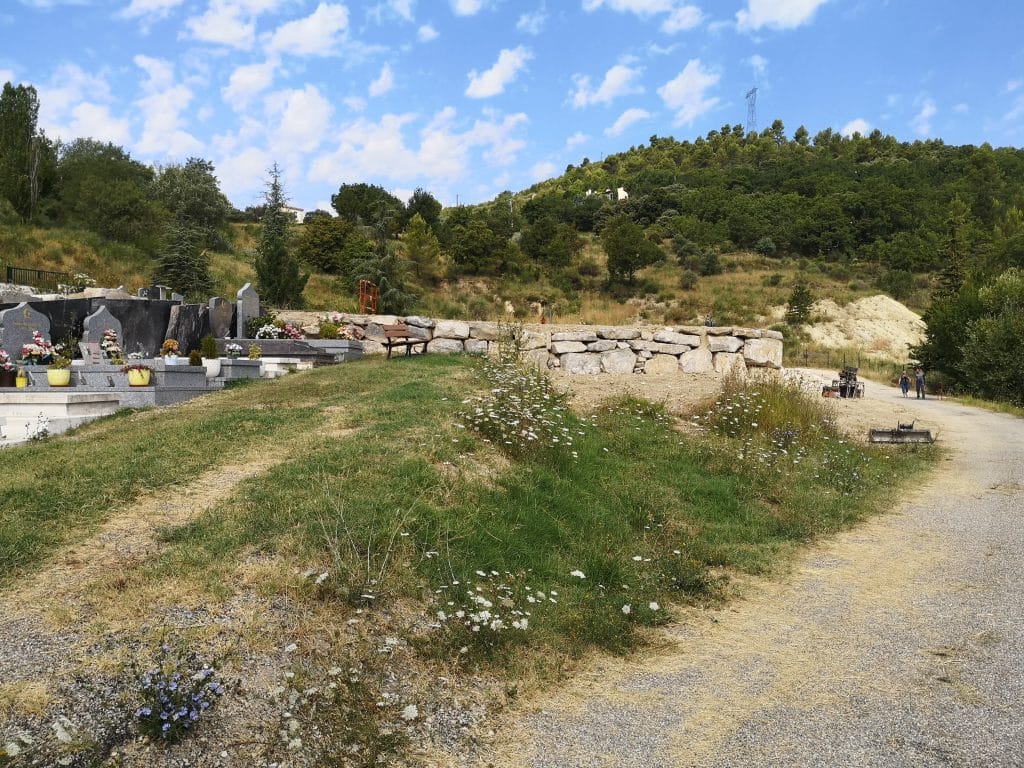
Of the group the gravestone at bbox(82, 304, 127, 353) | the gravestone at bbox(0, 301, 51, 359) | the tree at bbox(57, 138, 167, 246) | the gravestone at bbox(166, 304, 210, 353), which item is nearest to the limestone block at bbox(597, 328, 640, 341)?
the gravestone at bbox(166, 304, 210, 353)

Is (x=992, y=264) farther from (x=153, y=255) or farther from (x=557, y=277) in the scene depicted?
(x=153, y=255)

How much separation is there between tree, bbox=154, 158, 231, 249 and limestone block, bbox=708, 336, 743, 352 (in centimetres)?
2502

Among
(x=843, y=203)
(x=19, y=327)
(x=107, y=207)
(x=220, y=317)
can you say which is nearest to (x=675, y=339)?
(x=220, y=317)

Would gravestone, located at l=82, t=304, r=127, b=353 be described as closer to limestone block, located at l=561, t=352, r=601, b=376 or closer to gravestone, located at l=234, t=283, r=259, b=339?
gravestone, located at l=234, t=283, r=259, b=339

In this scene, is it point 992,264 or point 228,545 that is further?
point 992,264

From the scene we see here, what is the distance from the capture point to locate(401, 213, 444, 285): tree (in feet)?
122

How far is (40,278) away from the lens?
21.4 metres

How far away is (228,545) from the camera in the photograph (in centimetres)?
406

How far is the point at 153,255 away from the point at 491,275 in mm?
17285

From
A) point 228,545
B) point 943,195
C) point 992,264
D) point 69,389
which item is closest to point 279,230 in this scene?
point 69,389

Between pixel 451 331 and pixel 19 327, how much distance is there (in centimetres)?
782

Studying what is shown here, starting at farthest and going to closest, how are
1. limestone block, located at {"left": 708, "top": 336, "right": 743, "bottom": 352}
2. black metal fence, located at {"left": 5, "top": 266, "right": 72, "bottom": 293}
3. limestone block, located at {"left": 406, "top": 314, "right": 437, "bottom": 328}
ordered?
black metal fence, located at {"left": 5, "top": 266, "right": 72, "bottom": 293}, limestone block, located at {"left": 406, "top": 314, "right": 437, "bottom": 328}, limestone block, located at {"left": 708, "top": 336, "right": 743, "bottom": 352}

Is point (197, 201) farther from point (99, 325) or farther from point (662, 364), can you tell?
point (662, 364)

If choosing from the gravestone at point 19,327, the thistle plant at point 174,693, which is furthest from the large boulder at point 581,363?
the thistle plant at point 174,693
